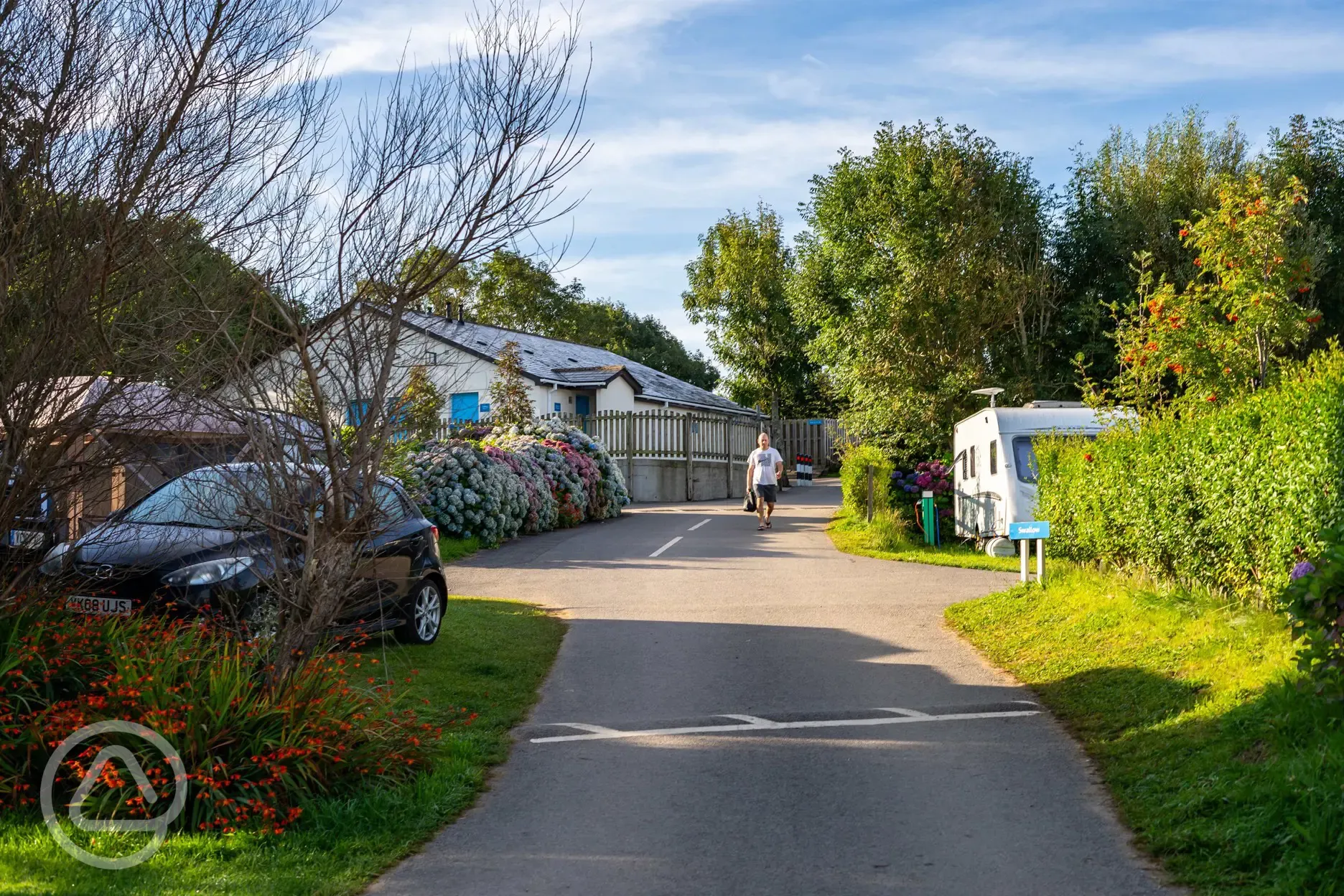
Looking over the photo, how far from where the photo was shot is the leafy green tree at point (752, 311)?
53.9 metres

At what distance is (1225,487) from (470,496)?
44.2ft

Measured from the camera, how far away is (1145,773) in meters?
6.45

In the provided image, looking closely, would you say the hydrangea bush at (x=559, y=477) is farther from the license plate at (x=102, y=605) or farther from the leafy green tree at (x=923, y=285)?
the license plate at (x=102, y=605)

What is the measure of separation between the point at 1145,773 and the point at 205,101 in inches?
262

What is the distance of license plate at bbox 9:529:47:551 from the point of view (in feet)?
25.7

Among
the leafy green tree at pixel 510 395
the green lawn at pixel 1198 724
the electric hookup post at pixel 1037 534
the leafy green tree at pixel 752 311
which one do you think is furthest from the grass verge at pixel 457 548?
the leafy green tree at pixel 752 311

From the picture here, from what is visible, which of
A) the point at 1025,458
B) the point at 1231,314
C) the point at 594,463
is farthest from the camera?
the point at 594,463

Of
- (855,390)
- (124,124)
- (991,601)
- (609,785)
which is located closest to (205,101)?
(124,124)

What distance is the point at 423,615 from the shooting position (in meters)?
10.9

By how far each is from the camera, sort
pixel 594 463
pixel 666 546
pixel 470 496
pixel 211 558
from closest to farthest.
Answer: pixel 211 558 < pixel 470 496 < pixel 666 546 < pixel 594 463

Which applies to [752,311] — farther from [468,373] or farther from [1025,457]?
[468,373]

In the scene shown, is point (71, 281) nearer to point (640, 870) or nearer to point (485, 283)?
point (640, 870)

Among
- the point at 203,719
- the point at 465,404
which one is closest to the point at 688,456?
the point at 465,404

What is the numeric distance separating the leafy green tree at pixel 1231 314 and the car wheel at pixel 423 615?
7.63 metres
